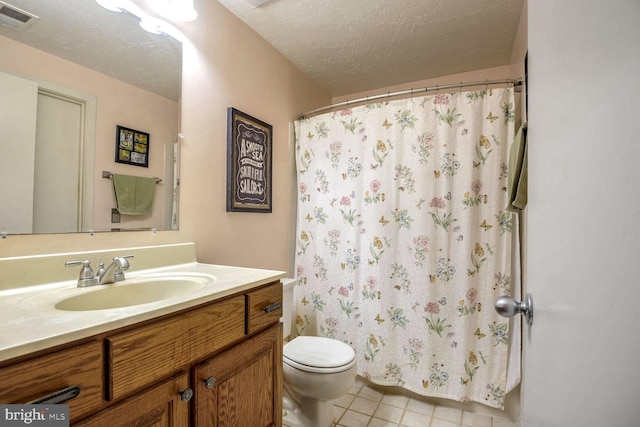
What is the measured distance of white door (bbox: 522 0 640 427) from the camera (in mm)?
266

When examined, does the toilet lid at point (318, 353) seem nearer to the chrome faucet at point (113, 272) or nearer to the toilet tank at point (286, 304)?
the toilet tank at point (286, 304)

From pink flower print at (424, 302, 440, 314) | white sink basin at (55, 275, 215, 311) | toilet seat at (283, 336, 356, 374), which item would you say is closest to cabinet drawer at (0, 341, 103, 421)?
white sink basin at (55, 275, 215, 311)

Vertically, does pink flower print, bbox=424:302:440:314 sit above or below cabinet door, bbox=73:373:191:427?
below

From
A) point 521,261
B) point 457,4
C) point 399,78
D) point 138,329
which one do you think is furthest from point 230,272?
point 399,78

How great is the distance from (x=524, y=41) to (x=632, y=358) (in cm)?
189

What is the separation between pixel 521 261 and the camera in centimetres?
167

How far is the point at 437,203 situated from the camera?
1.81 meters

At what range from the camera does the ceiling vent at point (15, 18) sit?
37.0 inches

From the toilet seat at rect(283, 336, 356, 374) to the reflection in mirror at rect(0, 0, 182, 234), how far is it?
89cm

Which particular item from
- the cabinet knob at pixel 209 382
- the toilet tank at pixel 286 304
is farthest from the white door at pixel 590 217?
the toilet tank at pixel 286 304

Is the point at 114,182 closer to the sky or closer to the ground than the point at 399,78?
closer to the ground

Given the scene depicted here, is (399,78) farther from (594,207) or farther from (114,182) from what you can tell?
(594,207)

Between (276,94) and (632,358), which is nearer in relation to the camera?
(632,358)

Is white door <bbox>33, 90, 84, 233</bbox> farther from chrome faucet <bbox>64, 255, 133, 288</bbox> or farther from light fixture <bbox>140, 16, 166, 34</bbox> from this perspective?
light fixture <bbox>140, 16, 166, 34</bbox>
